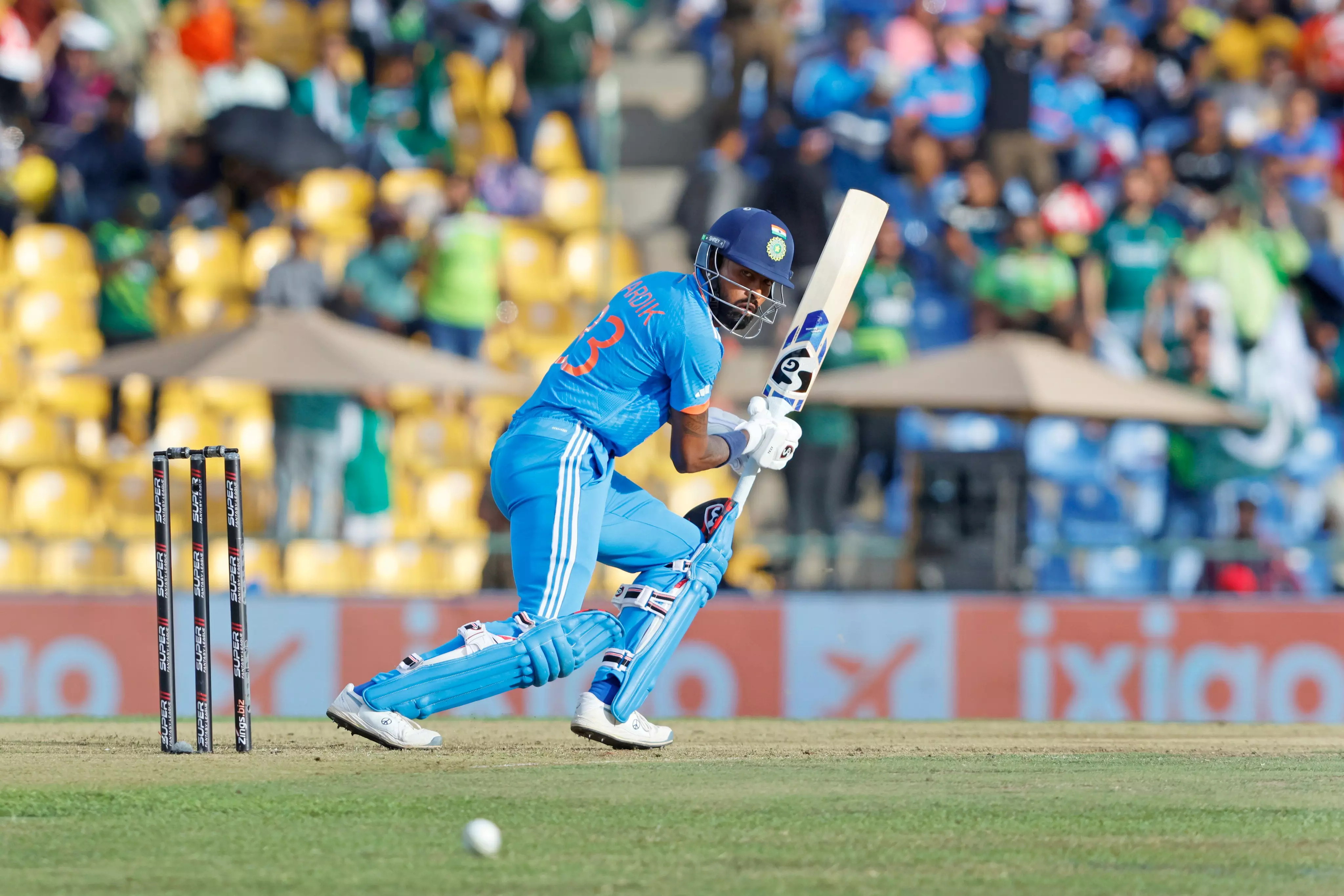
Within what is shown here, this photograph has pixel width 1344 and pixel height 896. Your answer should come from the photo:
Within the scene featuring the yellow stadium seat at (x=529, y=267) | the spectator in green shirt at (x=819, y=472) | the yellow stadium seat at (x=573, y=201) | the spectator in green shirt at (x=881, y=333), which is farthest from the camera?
the yellow stadium seat at (x=573, y=201)

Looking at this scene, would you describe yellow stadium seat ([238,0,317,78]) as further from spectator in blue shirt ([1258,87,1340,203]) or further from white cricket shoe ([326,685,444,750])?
white cricket shoe ([326,685,444,750])

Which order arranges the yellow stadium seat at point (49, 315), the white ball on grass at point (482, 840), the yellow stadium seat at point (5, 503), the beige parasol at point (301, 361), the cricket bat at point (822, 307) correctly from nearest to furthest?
the white ball on grass at point (482, 840) → the cricket bat at point (822, 307) → the beige parasol at point (301, 361) → the yellow stadium seat at point (5, 503) → the yellow stadium seat at point (49, 315)

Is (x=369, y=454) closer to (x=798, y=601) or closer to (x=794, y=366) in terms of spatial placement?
(x=798, y=601)

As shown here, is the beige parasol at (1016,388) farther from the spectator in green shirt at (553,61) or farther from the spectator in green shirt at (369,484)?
the spectator in green shirt at (553,61)

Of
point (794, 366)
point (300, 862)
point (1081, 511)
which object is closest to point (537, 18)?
point (1081, 511)

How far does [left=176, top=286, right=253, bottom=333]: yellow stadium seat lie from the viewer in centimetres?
1630

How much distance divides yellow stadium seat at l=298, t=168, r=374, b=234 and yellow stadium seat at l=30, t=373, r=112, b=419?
91.6 inches

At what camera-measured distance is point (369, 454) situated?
14.6 m

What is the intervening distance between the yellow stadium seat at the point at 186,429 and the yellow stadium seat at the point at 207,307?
99 centimetres

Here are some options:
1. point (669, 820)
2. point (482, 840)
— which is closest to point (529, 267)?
point (669, 820)

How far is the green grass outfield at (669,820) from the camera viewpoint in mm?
5000

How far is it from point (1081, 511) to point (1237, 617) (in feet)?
6.66

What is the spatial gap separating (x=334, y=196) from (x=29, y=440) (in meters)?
3.38

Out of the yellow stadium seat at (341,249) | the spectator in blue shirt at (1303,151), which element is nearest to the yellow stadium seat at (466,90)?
the yellow stadium seat at (341,249)
